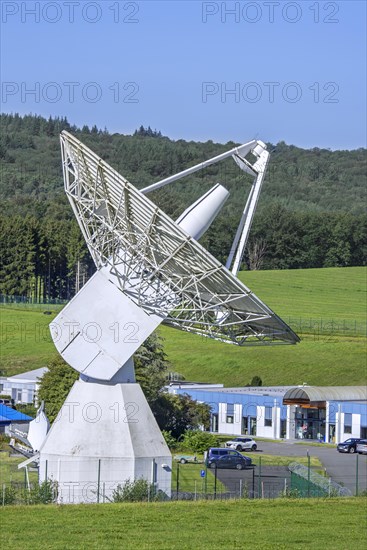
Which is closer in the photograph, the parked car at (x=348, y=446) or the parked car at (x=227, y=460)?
the parked car at (x=227, y=460)

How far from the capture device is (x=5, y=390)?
7212cm

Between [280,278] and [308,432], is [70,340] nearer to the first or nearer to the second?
[308,432]

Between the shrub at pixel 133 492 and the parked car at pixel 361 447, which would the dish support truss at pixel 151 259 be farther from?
the parked car at pixel 361 447

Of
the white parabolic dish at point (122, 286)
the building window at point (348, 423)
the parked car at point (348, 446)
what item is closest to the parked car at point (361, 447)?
the parked car at point (348, 446)

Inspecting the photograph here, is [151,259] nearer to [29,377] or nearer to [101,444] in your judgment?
[101,444]

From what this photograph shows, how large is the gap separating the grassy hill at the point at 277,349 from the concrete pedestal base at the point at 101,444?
143ft

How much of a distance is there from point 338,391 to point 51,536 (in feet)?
130

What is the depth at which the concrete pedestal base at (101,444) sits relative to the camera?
31781mm

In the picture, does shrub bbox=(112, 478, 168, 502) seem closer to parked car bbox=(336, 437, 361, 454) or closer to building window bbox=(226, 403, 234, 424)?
parked car bbox=(336, 437, 361, 454)

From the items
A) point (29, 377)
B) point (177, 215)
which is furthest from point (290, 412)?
point (177, 215)

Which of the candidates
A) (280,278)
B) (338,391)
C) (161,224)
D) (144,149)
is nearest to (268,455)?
(338,391)

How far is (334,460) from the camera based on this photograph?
50.7m

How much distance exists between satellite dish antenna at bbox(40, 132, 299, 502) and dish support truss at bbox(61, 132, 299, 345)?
32 millimetres

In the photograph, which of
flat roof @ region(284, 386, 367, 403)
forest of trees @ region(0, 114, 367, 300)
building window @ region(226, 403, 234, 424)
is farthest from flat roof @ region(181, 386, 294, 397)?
→ forest of trees @ region(0, 114, 367, 300)
